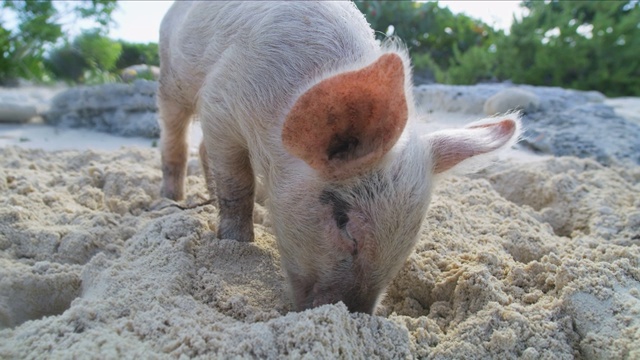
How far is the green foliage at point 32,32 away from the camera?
10289mm

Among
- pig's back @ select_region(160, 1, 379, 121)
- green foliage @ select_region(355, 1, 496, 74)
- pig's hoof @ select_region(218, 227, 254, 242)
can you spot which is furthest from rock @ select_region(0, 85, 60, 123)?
green foliage @ select_region(355, 1, 496, 74)

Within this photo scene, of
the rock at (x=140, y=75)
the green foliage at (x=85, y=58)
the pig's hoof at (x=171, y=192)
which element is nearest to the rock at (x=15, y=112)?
the rock at (x=140, y=75)

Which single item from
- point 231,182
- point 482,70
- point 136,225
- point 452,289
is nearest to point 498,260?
point 452,289

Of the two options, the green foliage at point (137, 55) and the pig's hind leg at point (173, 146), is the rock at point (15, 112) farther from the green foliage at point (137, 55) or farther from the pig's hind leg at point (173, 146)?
the green foliage at point (137, 55)

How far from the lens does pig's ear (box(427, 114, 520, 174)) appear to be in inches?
104

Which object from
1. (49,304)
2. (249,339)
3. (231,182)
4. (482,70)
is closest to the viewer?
(249,339)

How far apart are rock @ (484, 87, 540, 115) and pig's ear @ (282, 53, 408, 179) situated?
6059 mm

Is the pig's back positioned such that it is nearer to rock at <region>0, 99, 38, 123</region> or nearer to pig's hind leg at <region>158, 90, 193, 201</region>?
pig's hind leg at <region>158, 90, 193, 201</region>

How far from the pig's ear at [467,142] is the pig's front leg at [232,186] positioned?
44.1 inches

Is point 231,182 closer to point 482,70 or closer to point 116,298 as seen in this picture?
point 116,298

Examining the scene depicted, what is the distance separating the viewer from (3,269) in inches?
102

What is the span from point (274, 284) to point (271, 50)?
1217mm

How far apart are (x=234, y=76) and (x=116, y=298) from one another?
1.32 metres

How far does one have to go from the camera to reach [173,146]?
4234mm
